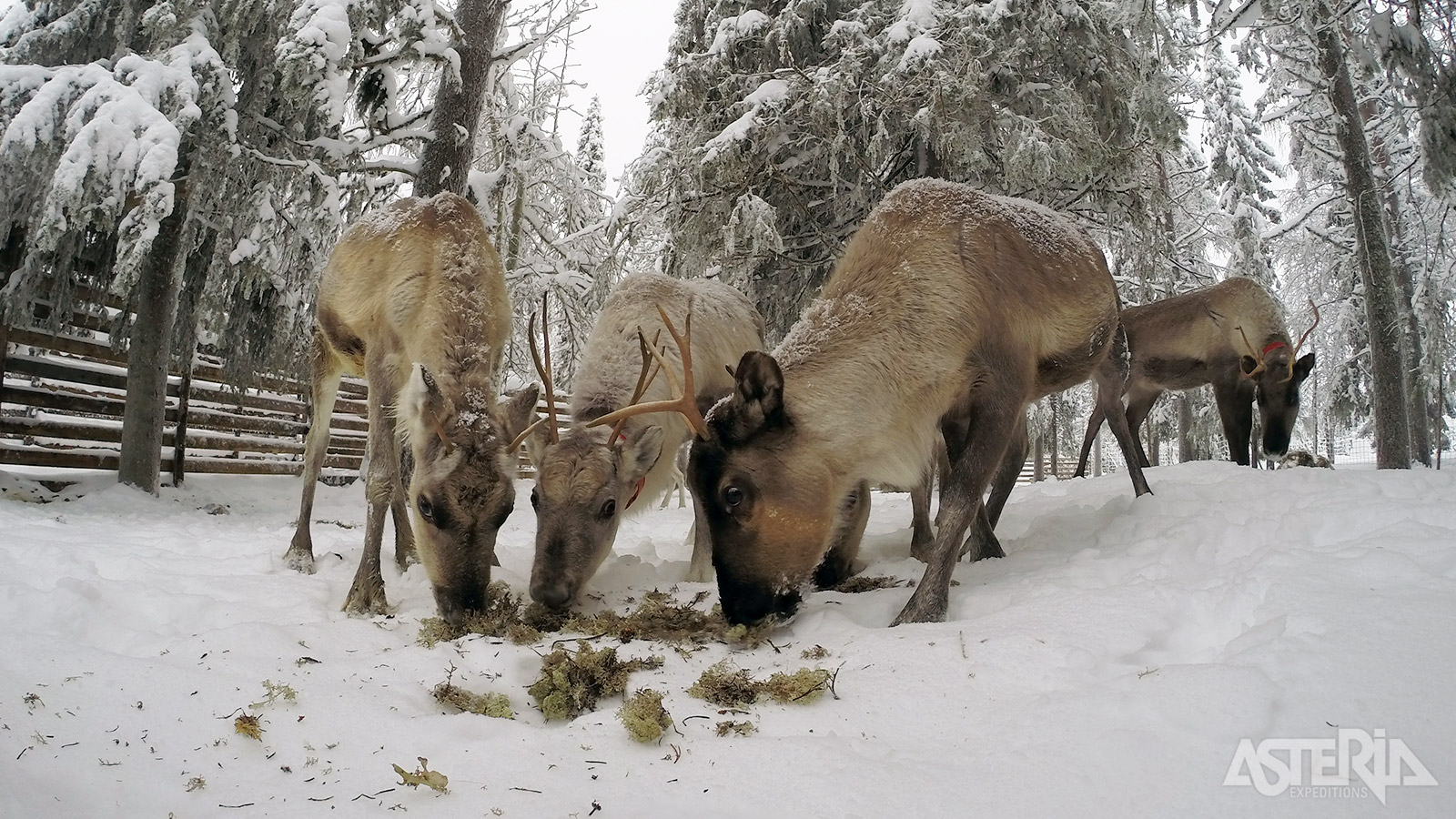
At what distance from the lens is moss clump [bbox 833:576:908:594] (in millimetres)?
4211

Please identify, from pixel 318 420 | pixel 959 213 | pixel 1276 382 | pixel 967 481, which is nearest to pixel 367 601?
pixel 318 420

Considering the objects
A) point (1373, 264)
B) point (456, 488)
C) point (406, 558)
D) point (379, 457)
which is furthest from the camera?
point (1373, 264)

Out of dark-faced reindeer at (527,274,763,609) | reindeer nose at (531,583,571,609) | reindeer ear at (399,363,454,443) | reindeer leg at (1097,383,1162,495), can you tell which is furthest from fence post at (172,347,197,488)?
reindeer leg at (1097,383,1162,495)

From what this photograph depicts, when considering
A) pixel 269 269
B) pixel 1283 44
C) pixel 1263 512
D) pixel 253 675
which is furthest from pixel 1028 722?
pixel 1283 44

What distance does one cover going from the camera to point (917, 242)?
3.96 m

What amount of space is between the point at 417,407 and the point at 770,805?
2.88m

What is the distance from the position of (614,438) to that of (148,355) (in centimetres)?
608

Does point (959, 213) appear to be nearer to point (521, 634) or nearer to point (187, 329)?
point (521, 634)

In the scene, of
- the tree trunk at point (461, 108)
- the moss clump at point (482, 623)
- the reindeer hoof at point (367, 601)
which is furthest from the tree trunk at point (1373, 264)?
the reindeer hoof at point (367, 601)

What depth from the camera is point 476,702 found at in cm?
252

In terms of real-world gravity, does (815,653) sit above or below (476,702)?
above

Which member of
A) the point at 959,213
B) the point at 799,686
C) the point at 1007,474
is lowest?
the point at 799,686

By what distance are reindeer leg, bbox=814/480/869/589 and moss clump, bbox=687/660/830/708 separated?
1489mm

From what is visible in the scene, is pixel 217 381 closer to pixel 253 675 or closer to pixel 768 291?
pixel 768 291
